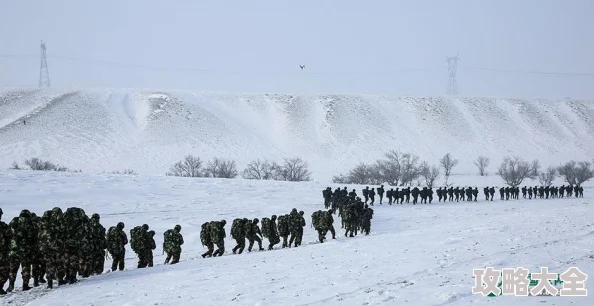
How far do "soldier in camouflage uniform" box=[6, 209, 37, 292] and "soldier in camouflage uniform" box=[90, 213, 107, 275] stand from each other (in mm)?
1700

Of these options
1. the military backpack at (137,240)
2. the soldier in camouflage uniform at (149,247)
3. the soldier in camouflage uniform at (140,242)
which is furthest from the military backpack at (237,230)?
the military backpack at (137,240)

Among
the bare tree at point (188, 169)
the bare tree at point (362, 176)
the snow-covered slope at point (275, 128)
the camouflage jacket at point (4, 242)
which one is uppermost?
the snow-covered slope at point (275, 128)

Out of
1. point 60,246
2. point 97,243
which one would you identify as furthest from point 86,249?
point 60,246

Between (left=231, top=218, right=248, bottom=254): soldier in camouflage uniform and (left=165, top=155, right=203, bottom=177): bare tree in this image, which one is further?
(left=165, top=155, right=203, bottom=177): bare tree

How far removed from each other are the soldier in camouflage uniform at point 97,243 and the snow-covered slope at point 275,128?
207 feet

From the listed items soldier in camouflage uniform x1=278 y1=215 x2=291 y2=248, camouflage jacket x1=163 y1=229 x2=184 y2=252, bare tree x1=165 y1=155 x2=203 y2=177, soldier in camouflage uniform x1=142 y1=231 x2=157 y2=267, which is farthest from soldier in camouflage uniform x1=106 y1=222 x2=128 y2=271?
bare tree x1=165 y1=155 x2=203 y2=177

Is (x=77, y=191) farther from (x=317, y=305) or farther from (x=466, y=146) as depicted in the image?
(x=466, y=146)

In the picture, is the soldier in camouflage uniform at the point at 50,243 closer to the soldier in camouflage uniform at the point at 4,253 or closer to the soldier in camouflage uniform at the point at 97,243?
the soldier in camouflage uniform at the point at 4,253

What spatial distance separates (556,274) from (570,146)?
10978 centimetres

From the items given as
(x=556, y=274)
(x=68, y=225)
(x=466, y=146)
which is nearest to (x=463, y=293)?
(x=556, y=274)

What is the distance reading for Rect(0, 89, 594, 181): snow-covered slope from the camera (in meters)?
88.5

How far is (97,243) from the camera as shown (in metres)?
14.1

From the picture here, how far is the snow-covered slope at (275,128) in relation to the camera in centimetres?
8850

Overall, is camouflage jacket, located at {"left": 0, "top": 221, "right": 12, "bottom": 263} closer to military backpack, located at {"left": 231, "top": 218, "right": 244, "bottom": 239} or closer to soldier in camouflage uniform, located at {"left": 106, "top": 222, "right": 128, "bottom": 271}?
soldier in camouflage uniform, located at {"left": 106, "top": 222, "right": 128, "bottom": 271}
